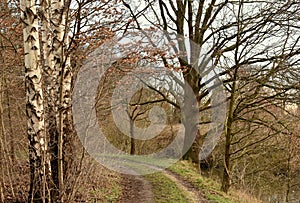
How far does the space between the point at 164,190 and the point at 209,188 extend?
1.57m

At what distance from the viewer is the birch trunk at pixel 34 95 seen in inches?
170

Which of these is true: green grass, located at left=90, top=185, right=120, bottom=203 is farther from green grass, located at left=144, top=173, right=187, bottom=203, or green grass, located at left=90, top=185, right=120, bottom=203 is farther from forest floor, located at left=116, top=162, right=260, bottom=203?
green grass, located at left=144, top=173, right=187, bottom=203

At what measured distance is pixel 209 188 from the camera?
9344 millimetres

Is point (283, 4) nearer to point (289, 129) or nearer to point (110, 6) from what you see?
point (289, 129)

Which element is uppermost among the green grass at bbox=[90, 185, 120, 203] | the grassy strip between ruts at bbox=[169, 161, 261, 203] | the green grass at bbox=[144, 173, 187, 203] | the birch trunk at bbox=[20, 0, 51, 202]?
the birch trunk at bbox=[20, 0, 51, 202]

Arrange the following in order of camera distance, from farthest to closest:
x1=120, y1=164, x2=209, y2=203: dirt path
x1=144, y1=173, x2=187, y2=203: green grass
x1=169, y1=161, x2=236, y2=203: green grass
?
x1=169, y1=161, x2=236, y2=203: green grass → x1=120, y1=164, x2=209, y2=203: dirt path → x1=144, y1=173, x2=187, y2=203: green grass

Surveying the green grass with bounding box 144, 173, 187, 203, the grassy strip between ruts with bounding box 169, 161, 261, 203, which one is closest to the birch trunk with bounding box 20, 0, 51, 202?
the green grass with bounding box 144, 173, 187, 203

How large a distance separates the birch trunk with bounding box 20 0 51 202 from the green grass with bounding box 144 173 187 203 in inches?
145

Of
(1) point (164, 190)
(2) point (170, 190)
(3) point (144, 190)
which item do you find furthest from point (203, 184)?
(3) point (144, 190)

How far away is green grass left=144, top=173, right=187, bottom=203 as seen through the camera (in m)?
7.57

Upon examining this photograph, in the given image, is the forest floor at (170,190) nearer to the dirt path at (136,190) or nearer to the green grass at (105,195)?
the dirt path at (136,190)

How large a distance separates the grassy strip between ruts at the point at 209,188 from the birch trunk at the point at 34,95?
4.83 metres

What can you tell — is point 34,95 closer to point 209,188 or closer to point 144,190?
A: point 144,190

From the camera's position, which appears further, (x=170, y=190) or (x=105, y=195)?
(x=170, y=190)
